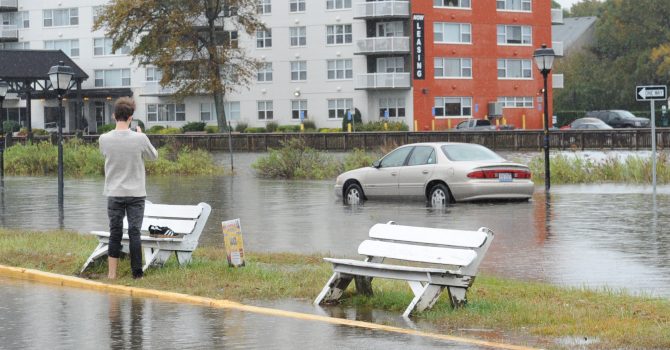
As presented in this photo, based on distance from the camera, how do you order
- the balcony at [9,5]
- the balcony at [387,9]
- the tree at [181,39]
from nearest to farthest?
the tree at [181,39]
the balcony at [387,9]
the balcony at [9,5]

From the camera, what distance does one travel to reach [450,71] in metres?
88.4

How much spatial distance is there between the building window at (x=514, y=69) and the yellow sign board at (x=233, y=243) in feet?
253

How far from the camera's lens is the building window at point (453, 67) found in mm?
88125

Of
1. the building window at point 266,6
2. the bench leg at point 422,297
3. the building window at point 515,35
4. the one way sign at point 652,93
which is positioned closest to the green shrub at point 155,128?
the building window at point 266,6

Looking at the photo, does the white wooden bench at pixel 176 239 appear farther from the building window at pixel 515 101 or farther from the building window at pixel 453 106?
the building window at pixel 515 101

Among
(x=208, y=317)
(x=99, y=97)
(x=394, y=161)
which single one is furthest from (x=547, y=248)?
(x=99, y=97)

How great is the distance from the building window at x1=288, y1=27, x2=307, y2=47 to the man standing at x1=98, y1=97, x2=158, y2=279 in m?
78.4

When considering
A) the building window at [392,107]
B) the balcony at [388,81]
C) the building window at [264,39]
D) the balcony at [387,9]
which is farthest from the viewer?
the building window at [264,39]

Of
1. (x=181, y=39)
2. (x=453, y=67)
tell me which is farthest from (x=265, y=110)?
(x=453, y=67)

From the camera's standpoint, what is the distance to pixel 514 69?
3573 inches

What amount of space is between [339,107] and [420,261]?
78468 mm

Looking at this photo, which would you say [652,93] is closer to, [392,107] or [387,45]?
[387,45]

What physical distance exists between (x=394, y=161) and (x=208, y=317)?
1709 cm

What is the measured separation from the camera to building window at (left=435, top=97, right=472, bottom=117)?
87.9 metres
